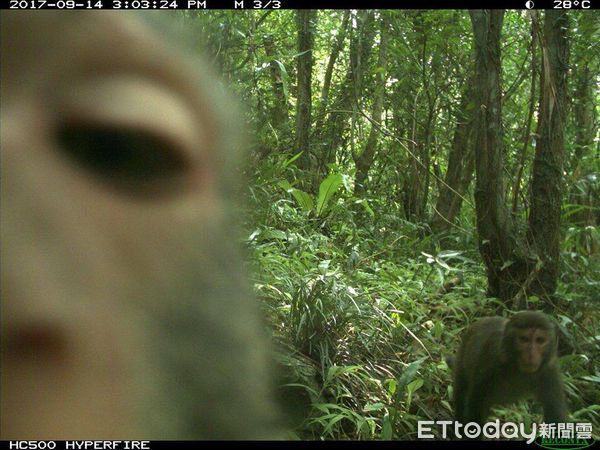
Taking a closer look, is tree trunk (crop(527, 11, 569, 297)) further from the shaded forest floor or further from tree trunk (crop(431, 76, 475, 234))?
tree trunk (crop(431, 76, 475, 234))

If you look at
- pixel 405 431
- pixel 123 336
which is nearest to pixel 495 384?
pixel 405 431

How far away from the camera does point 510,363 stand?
6.48 feet

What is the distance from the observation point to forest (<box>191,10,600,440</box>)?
4.54ft

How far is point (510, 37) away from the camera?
63.6 inches

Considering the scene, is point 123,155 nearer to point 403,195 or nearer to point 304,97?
point 304,97

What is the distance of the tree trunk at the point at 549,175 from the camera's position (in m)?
1.75

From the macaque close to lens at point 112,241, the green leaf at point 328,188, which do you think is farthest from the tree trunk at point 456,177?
the macaque close to lens at point 112,241

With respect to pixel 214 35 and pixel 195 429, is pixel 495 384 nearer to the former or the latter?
pixel 214 35

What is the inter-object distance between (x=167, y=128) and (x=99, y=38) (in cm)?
8
